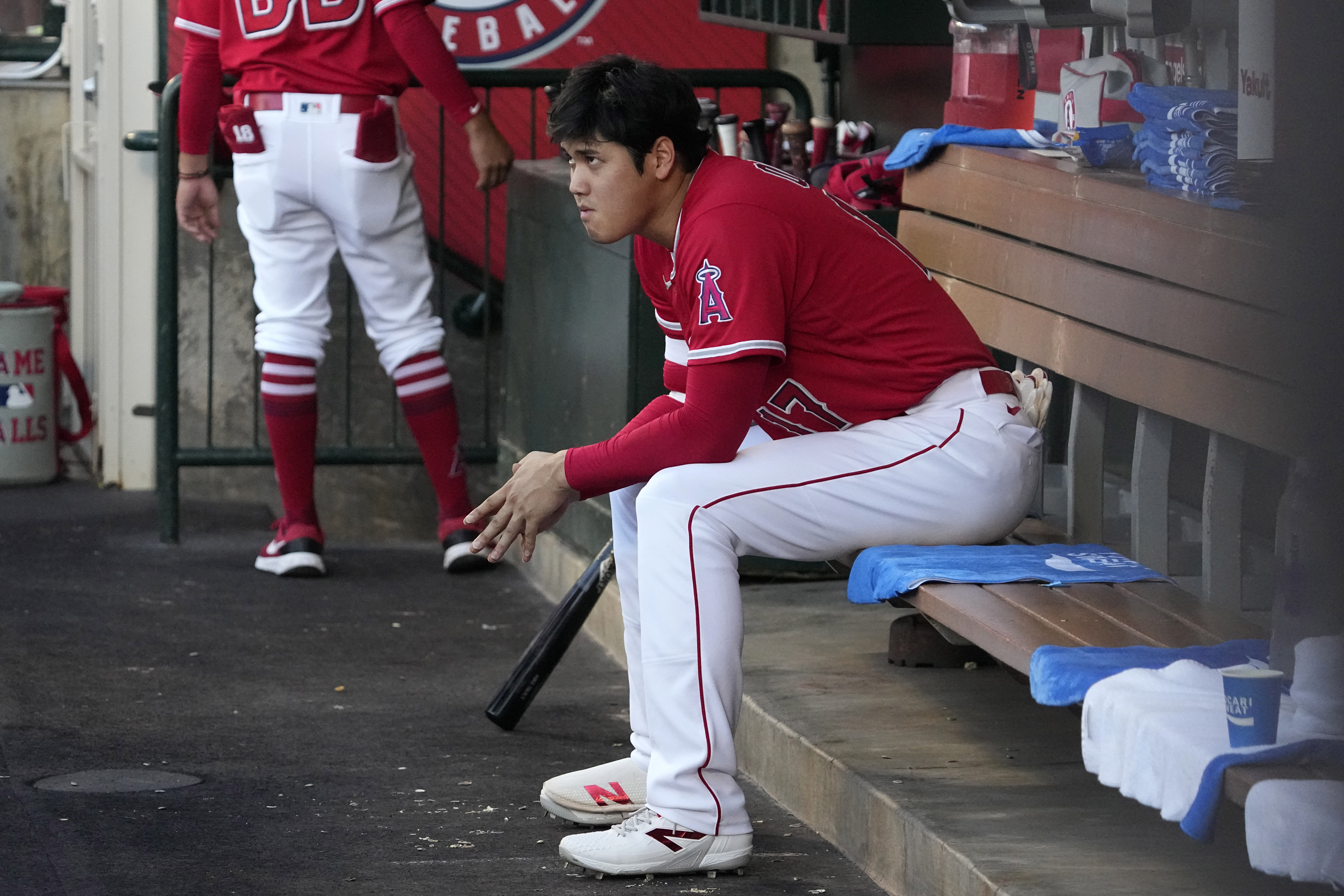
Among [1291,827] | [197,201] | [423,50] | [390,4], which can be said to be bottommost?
[1291,827]

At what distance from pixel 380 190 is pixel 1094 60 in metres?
2.18

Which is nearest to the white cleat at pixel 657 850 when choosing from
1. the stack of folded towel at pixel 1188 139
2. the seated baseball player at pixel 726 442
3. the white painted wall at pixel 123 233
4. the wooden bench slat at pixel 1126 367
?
the seated baseball player at pixel 726 442

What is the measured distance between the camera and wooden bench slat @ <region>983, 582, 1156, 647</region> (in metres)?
2.48

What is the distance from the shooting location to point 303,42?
507 cm

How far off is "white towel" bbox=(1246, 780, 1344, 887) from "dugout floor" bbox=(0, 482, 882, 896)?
1.08m

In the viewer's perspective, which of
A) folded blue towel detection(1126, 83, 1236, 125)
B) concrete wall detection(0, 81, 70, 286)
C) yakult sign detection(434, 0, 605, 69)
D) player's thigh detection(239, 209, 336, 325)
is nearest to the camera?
folded blue towel detection(1126, 83, 1236, 125)

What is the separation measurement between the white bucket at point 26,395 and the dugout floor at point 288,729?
2.57 feet

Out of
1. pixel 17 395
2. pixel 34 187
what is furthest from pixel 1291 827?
pixel 34 187

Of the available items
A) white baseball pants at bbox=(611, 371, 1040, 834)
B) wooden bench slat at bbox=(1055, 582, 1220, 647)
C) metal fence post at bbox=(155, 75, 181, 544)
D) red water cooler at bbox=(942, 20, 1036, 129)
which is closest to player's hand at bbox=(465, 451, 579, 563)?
white baseball pants at bbox=(611, 371, 1040, 834)

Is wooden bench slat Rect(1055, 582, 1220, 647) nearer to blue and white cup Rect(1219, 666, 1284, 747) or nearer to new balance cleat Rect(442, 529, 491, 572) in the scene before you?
blue and white cup Rect(1219, 666, 1284, 747)

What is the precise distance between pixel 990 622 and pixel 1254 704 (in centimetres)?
63

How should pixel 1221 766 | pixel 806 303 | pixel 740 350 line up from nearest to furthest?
1. pixel 1221 766
2. pixel 740 350
3. pixel 806 303

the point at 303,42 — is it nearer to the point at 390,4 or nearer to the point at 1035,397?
the point at 390,4

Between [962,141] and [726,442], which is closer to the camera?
[726,442]
